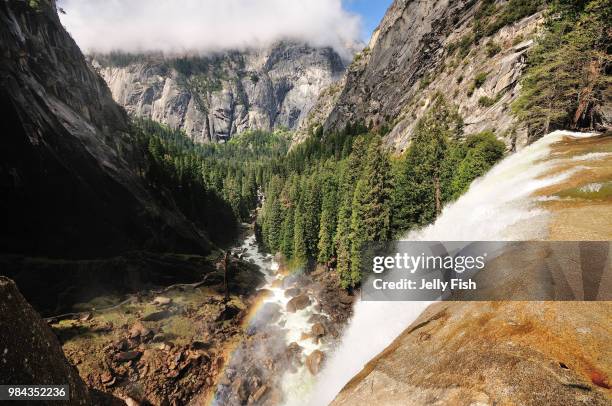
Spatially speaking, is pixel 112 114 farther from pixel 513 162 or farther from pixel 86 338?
pixel 513 162

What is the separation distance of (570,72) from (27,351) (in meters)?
51.6

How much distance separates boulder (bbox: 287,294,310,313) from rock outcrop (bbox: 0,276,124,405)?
122ft

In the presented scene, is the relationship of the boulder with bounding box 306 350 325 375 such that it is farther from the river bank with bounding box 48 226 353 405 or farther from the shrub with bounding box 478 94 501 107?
the shrub with bounding box 478 94 501 107

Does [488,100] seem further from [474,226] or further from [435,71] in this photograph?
[474,226]

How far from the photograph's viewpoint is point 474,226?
980 inches

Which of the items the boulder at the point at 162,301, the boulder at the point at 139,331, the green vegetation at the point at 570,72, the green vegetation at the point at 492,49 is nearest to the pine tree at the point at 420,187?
the green vegetation at the point at 570,72

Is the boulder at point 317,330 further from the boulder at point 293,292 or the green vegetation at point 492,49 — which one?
the green vegetation at point 492,49

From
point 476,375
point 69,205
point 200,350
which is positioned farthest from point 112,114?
point 476,375

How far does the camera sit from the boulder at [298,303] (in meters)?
45.6

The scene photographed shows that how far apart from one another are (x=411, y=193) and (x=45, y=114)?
4972 cm

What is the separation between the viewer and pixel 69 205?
42.3 meters

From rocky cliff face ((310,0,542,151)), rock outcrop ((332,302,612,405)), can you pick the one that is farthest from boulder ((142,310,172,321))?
rocky cliff face ((310,0,542,151))

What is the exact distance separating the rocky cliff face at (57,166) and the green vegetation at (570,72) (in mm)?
60348

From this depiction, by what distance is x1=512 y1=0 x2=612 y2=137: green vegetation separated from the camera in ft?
108
